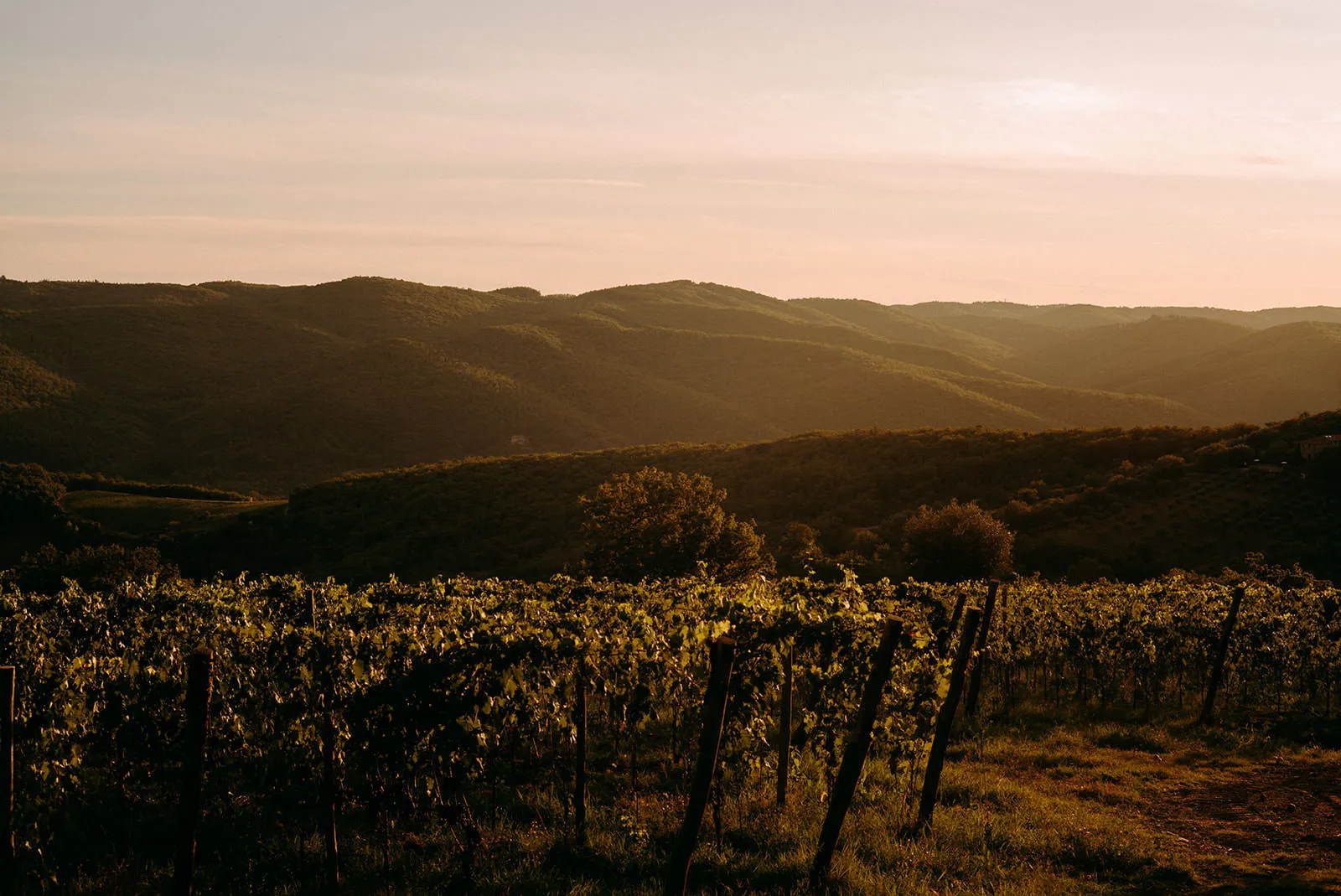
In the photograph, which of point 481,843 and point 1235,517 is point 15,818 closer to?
point 481,843

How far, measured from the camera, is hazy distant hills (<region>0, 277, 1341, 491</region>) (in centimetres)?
10462

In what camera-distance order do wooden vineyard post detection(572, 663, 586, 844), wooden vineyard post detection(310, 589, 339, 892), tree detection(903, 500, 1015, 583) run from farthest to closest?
tree detection(903, 500, 1015, 583)
wooden vineyard post detection(572, 663, 586, 844)
wooden vineyard post detection(310, 589, 339, 892)

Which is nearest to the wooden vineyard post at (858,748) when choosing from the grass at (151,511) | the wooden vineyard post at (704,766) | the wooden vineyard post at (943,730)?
the wooden vineyard post at (704,766)

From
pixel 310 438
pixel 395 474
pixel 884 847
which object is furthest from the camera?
pixel 310 438

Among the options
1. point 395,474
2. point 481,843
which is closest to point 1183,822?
point 481,843

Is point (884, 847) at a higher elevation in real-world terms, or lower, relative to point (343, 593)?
lower

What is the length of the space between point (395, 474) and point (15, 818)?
60.5 metres

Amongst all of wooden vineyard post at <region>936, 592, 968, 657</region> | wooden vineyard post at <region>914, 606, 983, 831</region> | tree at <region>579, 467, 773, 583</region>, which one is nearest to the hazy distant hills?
tree at <region>579, 467, 773, 583</region>

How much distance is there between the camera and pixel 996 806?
10039mm

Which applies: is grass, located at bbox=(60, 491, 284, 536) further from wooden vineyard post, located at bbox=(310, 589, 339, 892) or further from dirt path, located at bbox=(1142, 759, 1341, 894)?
dirt path, located at bbox=(1142, 759, 1341, 894)

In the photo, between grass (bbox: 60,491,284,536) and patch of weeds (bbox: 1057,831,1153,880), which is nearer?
patch of weeds (bbox: 1057,831,1153,880)

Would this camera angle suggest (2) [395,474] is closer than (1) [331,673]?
No

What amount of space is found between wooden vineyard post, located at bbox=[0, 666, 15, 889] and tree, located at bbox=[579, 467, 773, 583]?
22362mm

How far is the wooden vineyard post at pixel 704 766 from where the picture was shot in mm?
6082
